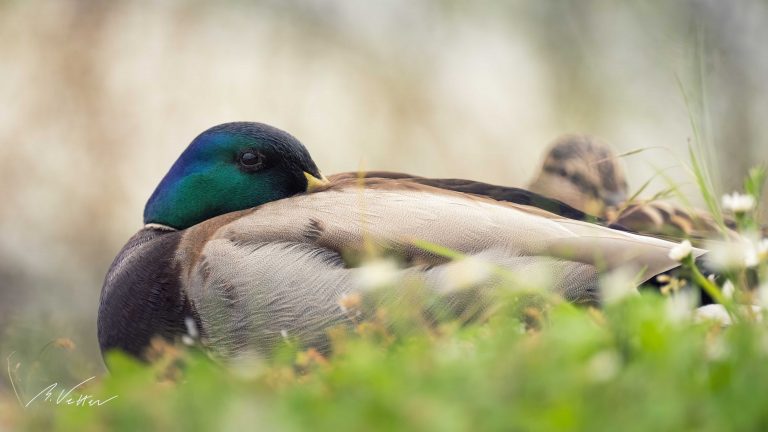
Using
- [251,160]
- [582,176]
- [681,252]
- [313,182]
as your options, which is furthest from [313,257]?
[582,176]

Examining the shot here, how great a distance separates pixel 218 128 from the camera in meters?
3.56

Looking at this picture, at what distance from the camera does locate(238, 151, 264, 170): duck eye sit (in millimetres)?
3486

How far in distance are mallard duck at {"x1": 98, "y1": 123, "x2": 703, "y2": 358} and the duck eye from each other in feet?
0.77

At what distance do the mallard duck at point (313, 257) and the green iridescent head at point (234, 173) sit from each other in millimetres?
198

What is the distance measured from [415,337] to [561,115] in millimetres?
5899

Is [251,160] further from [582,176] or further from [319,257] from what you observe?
Answer: [582,176]

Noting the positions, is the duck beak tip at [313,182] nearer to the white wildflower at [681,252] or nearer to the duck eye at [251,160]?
the duck eye at [251,160]

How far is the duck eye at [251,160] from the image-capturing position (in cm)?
349

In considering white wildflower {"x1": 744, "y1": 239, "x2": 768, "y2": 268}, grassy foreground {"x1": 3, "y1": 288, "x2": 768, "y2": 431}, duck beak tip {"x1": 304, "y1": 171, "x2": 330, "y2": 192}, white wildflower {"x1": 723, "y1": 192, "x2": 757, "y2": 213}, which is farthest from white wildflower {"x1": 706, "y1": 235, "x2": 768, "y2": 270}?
duck beak tip {"x1": 304, "y1": 171, "x2": 330, "y2": 192}

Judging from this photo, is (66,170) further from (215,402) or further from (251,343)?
(215,402)

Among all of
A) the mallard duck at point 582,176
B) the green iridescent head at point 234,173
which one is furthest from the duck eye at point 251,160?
the mallard duck at point 582,176

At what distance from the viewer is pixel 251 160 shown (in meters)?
3.49

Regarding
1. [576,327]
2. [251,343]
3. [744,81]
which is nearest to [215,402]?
[576,327]

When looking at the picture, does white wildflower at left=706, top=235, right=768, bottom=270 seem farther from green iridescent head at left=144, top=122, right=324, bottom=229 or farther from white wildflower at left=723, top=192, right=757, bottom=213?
green iridescent head at left=144, top=122, right=324, bottom=229
